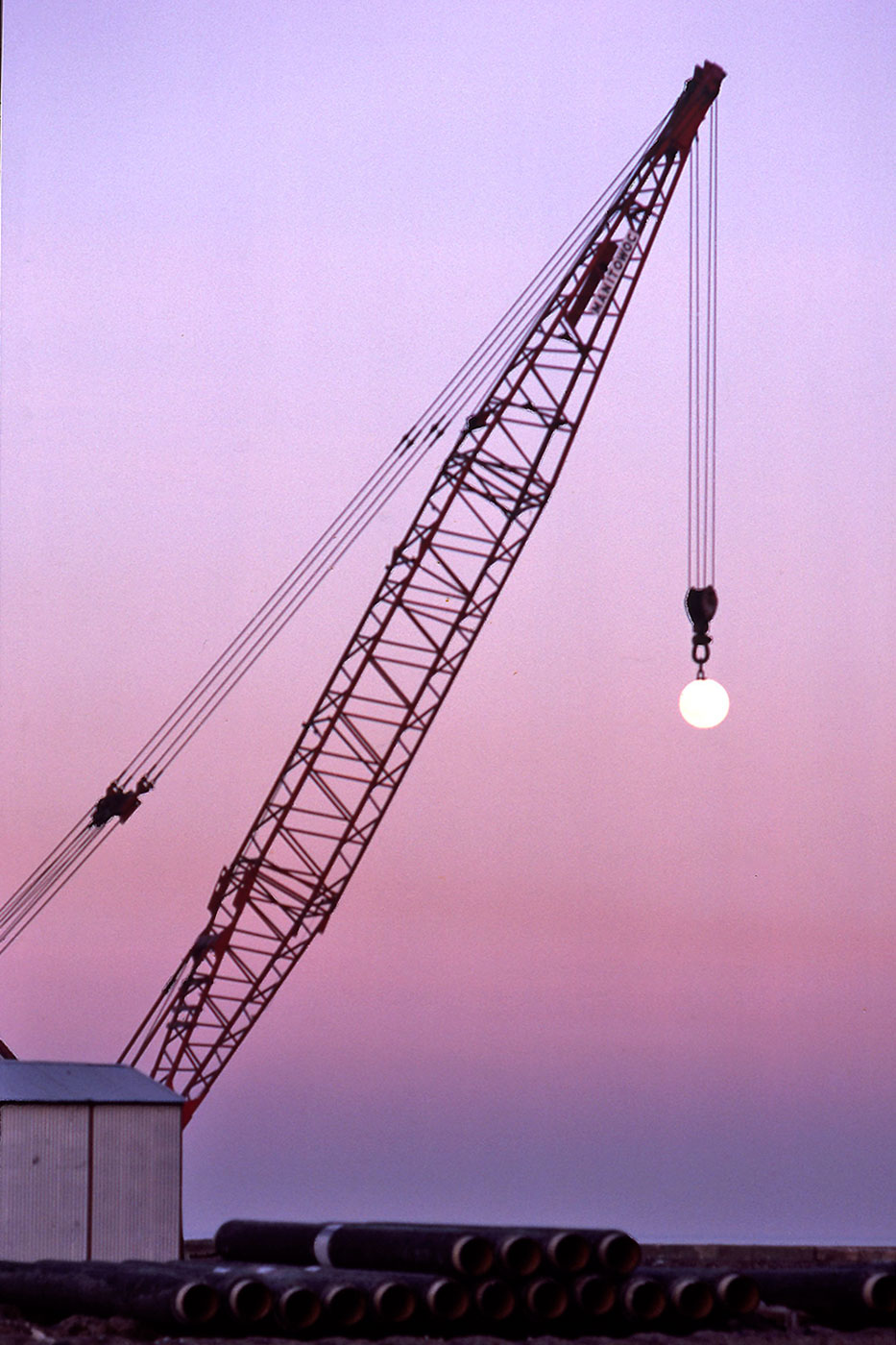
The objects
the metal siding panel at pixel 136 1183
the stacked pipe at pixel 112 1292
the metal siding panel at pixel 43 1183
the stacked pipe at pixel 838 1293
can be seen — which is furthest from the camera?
the metal siding panel at pixel 136 1183

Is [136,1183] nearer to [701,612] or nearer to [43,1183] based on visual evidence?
[43,1183]

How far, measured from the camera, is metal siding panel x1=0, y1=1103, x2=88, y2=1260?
107 ft

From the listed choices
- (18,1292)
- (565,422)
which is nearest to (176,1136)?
(18,1292)

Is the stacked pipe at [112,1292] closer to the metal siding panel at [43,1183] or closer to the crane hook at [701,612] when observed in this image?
the metal siding panel at [43,1183]

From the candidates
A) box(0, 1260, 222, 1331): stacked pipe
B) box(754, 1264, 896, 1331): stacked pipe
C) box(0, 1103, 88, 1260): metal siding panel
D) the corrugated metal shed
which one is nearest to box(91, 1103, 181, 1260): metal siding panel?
the corrugated metal shed

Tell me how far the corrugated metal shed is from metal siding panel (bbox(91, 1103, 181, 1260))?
0.02 m

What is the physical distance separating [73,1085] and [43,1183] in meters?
2.10

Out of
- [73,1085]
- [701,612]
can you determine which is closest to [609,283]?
[701,612]

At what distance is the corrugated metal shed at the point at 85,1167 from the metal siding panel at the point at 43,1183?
17 mm

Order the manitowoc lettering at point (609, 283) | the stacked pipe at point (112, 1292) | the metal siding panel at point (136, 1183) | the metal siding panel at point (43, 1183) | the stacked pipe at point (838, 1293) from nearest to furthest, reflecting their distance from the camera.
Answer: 1. the stacked pipe at point (112, 1292)
2. the stacked pipe at point (838, 1293)
3. the metal siding panel at point (43, 1183)
4. the metal siding panel at point (136, 1183)
5. the manitowoc lettering at point (609, 283)

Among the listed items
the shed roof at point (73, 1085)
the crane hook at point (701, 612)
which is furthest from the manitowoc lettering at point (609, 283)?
the shed roof at point (73, 1085)

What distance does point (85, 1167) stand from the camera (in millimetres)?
33469

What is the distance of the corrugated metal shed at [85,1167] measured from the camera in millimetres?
32719

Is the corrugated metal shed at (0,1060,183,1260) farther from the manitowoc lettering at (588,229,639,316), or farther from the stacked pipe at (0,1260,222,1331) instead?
the manitowoc lettering at (588,229,639,316)
